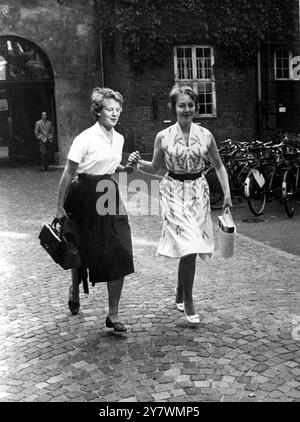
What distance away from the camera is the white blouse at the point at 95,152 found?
438cm

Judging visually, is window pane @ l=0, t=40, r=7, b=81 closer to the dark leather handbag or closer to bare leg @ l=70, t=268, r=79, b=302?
bare leg @ l=70, t=268, r=79, b=302

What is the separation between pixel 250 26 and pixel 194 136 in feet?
54.8

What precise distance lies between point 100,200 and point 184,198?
67 centimetres

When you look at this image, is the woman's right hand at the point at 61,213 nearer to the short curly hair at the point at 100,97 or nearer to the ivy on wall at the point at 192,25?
the short curly hair at the point at 100,97

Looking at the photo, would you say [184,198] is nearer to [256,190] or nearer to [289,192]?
[289,192]

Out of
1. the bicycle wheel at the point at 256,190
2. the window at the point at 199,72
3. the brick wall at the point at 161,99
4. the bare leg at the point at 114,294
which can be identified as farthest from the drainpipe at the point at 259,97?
the bare leg at the point at 114,294

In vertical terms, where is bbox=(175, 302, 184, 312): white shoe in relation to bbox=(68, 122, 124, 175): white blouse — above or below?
below

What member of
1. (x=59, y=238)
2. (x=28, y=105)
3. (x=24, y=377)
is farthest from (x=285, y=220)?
(x=28, y=105)

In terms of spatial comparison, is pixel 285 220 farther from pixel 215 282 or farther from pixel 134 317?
pixel 134 317

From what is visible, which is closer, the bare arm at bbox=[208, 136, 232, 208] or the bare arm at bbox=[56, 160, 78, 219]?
the bare arm at bbox=[56, 160, 78, 219]

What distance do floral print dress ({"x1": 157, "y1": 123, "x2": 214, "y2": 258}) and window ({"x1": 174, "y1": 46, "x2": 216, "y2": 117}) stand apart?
15642 mm

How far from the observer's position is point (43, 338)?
14.9 feet

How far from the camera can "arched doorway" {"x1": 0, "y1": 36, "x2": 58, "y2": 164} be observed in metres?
21.1

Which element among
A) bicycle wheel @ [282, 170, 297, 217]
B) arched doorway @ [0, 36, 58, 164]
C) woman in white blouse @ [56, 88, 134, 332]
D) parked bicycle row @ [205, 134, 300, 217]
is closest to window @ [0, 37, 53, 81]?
arched doorway @ [0, 36, 58, 164]
